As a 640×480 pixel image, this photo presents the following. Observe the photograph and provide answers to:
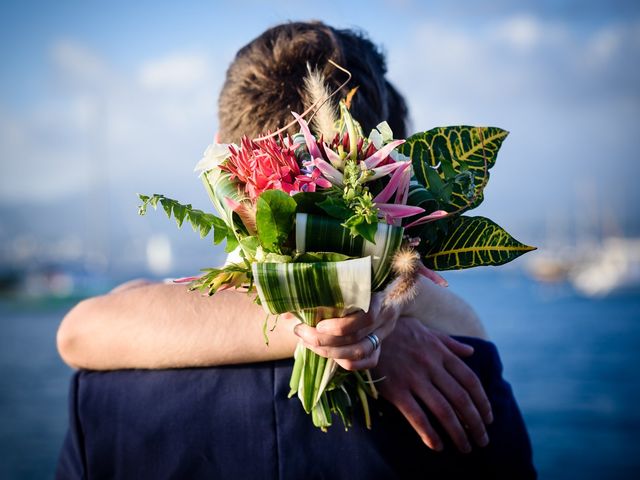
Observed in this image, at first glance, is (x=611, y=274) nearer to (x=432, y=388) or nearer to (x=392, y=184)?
(x=432, y=388)

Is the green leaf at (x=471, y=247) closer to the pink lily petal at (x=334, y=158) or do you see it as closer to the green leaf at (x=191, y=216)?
the pink lily petal at (x=334, y=158)

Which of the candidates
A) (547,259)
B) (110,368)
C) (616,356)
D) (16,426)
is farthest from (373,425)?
(547,259)

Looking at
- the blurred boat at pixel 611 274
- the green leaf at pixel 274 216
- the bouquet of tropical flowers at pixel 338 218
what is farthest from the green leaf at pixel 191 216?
the blurred boat at pixel 611 274

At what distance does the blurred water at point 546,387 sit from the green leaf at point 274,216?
12.3 meters

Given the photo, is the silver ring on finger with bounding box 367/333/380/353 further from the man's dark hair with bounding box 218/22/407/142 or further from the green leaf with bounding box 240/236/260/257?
the man's dark hair with bounding box 218/22/407/142

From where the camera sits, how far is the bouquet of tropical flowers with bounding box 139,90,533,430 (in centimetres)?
134

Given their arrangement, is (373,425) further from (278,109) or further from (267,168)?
(278,109)

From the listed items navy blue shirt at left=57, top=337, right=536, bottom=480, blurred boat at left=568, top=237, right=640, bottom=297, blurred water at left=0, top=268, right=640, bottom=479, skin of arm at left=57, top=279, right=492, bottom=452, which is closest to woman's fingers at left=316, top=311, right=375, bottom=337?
skin of arm at left=57, top=279, right=492, bottom=452

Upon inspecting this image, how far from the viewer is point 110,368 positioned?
75.6 inches

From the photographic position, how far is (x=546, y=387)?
23.9m

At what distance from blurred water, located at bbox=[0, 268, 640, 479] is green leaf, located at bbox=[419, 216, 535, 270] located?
40.3ft

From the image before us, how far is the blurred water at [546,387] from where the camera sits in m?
14.4

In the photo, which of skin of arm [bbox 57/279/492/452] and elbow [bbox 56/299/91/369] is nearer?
skin of arm [bbox 57/279/492/452]

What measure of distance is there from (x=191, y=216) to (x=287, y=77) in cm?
69
